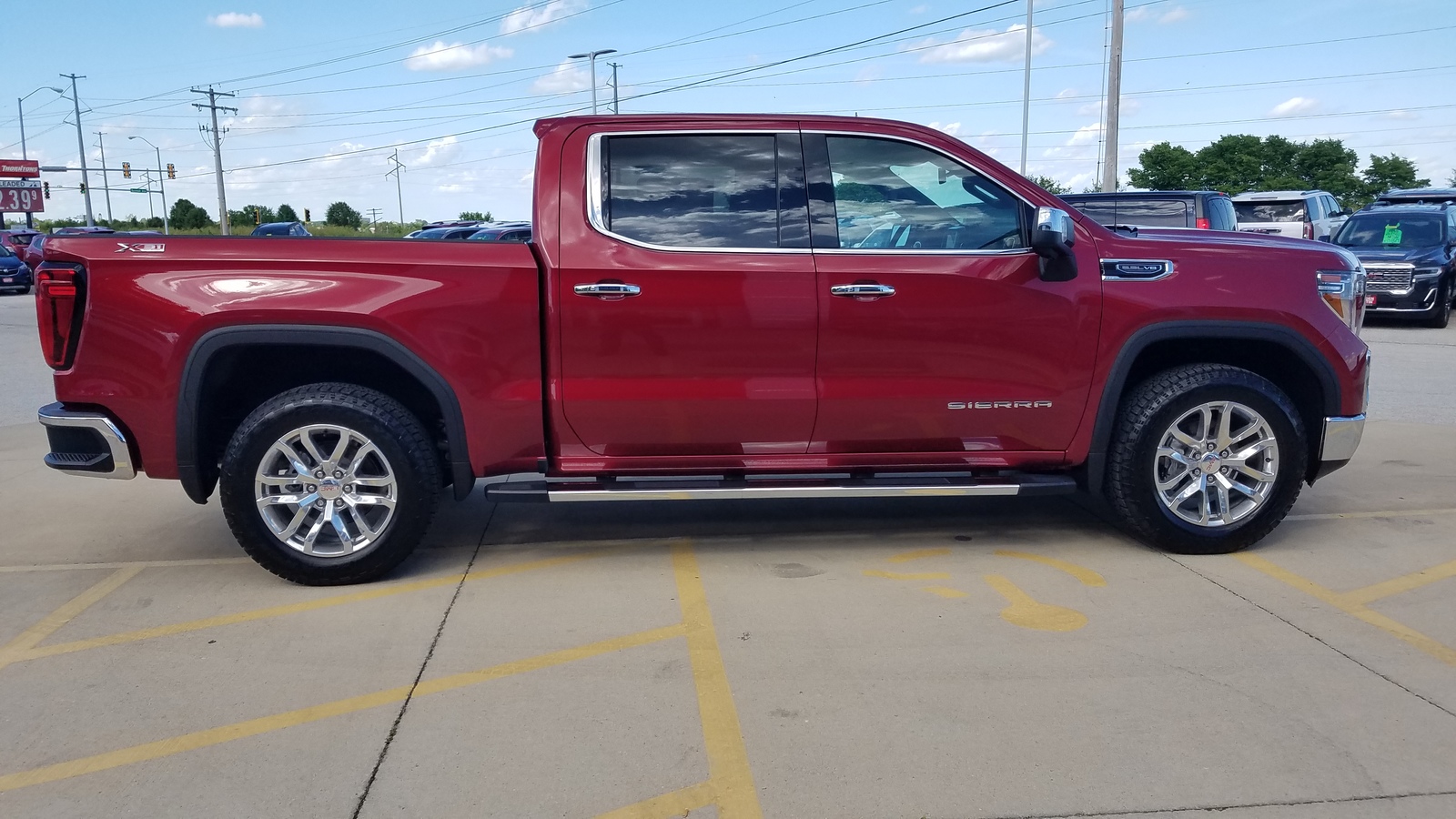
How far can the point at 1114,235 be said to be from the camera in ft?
15.5

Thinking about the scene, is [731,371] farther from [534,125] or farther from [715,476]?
[534,125]

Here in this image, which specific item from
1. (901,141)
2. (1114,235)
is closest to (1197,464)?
(1114,235)

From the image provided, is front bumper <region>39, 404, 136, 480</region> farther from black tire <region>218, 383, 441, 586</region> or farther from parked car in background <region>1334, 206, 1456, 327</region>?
parked car in background <region>1334, 206, 1456, 327</region>

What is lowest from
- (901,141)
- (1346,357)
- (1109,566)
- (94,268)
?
(1109,566)

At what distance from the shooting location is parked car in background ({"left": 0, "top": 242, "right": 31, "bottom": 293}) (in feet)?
88.5

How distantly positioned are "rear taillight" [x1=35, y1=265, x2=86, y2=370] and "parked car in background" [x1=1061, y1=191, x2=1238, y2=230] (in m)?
9.44

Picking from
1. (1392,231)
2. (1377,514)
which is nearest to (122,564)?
(1377,514)

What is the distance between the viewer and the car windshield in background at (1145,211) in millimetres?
11055

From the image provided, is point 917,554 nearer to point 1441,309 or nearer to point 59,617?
point 59,617

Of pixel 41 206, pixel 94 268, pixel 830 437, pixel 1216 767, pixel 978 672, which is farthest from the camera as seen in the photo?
pixel 41 206

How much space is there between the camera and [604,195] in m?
4.55

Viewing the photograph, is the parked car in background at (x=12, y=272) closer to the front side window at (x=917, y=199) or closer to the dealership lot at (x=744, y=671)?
the dealership lot at (x=744, y=671)

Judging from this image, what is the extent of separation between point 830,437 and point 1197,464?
1708mm

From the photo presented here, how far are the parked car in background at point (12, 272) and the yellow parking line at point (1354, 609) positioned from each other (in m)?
30.3
